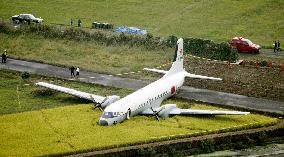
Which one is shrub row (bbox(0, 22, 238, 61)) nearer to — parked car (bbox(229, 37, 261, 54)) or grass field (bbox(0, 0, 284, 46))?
parked car (bbox(229, 37, 261, 54))

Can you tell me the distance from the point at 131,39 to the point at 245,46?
61.5ft

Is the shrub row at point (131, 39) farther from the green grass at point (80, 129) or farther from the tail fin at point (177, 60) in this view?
the green grass at point (80, 129)

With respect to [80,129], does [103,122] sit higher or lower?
higher

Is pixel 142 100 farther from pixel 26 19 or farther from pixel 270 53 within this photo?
pixel 26 19

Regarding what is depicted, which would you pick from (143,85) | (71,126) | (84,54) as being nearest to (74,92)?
(71,126)

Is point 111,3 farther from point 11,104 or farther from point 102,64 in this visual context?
point 11,104

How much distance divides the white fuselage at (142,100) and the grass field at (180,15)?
34.1 metres

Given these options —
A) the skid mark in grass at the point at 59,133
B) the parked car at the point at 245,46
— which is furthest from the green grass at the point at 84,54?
the skid mark in grass at the point at 59,133

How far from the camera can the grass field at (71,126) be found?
5053 cm

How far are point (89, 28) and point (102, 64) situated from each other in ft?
73.6

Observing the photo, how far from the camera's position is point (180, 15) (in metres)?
114

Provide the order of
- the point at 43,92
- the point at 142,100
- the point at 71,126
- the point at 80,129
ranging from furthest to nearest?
the point at 43,92 < the point at 142,100 < the point at 71,126 < the point at 80,129

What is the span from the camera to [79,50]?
9038cm

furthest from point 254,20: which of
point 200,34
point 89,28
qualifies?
point 89,28
